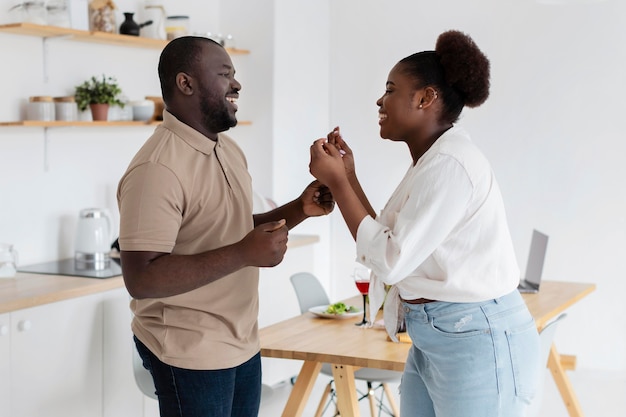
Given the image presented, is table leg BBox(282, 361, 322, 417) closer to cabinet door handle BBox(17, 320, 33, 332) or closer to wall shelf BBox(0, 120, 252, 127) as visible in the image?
cabinet door handle BBox(17, 320, 33, 332)

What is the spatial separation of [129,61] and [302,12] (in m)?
1.28

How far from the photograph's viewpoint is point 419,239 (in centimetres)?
182

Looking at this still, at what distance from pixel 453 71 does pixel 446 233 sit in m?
0.38

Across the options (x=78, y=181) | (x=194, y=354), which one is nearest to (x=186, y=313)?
(x=194, y=354)

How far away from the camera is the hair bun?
1956 mm

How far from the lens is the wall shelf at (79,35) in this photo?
12.0 feet

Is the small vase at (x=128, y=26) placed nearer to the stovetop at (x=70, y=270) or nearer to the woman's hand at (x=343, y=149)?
→ the stovetop at (x=70, y=270)

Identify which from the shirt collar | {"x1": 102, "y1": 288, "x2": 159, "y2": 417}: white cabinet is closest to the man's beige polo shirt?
the shirt collar

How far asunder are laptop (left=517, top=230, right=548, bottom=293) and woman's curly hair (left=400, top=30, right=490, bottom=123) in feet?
6.21

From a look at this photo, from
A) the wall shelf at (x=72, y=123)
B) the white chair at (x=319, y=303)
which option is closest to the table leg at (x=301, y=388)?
the white chair at (x=319, y=303)

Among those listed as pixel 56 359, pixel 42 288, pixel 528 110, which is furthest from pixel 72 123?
pixel 528 110

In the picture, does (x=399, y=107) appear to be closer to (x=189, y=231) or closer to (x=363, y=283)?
(x=189, y=231)

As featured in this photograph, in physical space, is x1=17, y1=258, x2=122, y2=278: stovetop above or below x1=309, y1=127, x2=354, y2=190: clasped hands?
below

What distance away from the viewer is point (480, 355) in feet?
6.24
